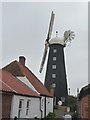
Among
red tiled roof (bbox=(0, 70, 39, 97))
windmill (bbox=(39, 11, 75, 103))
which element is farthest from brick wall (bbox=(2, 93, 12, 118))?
windmill (bbox=(39, 11, 75, 103))

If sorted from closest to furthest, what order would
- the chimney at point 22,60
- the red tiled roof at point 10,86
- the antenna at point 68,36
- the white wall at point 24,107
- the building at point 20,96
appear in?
the building at point 20,96, the red tiled roof at point 10,86, the white wall at point 24,107, the chimney at point 22,60, the antenna at point 68,36

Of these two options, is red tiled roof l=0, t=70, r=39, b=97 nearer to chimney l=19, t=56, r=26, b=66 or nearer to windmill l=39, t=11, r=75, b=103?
chimney l=19, t=56, r=26, b=66

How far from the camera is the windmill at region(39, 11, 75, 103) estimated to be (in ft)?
176

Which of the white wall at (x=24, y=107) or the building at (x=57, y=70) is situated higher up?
the building at (x=57, y=70)

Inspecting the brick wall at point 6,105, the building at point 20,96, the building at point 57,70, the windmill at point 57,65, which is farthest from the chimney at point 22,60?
the building at point 57,70

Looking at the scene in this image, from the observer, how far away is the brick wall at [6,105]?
2177 centimetres

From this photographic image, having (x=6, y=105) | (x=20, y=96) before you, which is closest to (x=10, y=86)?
(x=20, y=96)

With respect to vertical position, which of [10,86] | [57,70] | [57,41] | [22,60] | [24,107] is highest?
[57,41]

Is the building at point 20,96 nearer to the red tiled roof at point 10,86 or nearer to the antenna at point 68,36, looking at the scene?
the red tiled roof at point 10,86

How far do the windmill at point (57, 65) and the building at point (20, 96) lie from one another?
1549 cm

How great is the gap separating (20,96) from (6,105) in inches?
115

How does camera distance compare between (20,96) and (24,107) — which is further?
(24,107)

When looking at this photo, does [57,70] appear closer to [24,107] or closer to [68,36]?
[68,36]

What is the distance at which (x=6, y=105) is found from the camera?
2236cm
